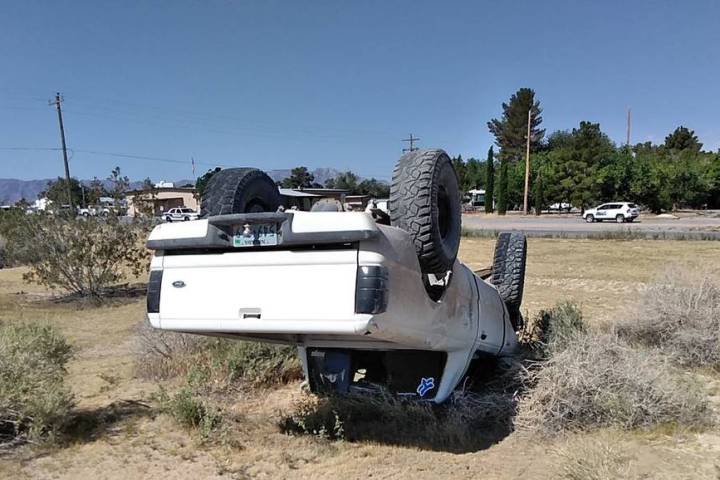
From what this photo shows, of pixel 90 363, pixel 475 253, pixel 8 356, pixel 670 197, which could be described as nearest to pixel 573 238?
pixel 475 253

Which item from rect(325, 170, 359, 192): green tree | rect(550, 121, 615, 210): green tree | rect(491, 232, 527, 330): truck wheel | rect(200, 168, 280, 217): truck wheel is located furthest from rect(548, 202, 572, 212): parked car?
rect(200, 168, 280, 217): truck wheel

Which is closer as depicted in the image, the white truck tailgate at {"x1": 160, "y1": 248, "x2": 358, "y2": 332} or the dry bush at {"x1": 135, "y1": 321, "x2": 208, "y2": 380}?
the white truck tailgate at {"x1": 160, "y1": 248, "x2": 358, "y2": 332}

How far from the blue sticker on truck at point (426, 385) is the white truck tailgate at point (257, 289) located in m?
1.42

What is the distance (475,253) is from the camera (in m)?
21.6

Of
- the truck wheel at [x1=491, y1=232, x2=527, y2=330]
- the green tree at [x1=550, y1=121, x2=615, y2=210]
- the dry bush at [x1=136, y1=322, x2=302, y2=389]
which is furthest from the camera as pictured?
the green tree at [x1=550, y1=121, x2=615, y2=210]

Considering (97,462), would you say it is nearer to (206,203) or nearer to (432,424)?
(206,203)

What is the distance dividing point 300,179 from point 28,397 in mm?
99152

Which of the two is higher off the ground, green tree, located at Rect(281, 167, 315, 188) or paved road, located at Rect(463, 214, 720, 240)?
green tree, located at Rect(281, 167, 315, 188)

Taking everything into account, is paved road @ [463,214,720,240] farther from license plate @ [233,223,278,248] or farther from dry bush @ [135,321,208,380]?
license plate @ [233,223,278,248]

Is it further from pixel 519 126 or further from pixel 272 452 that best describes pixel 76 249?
pixel 519 126

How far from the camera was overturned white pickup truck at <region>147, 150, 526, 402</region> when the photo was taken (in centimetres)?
334

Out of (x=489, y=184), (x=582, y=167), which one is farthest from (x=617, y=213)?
(x=489, y=184)

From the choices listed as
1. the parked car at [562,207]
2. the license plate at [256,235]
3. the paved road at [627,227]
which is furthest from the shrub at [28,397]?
the parked car at [562,207]

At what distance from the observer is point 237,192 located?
461 cm
